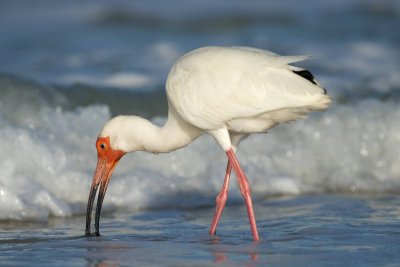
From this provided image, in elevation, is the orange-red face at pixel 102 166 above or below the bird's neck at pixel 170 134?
below

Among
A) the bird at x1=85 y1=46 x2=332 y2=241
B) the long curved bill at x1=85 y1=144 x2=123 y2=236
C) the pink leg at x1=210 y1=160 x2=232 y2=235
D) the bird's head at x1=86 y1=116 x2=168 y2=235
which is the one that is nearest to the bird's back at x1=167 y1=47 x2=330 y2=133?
the bird at x1=85 y1=46 x2=332 y2=241

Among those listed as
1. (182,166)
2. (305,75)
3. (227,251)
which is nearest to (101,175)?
(227,251)

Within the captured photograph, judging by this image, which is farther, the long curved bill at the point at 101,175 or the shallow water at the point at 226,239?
the long curved bill at the point at 101,175

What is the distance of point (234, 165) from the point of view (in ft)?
32.8

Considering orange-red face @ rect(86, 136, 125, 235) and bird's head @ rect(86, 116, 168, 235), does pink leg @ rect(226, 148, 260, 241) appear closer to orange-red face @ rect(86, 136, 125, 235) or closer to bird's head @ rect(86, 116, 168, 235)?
bird's head @ rect(86, 116, 168, 235)

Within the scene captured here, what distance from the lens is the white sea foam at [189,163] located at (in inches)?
463

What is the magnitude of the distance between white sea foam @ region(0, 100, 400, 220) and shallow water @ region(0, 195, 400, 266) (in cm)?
50

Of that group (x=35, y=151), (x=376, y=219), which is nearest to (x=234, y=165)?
(x=376, y=219)

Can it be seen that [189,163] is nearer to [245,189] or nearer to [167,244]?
[245,189]

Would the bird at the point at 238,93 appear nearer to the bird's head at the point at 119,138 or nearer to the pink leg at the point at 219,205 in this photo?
the pink leg at the point at 219,205

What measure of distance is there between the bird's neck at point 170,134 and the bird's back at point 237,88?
365 mm

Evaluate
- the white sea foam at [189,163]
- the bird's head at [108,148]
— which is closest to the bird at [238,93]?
the bird's head at [108,148]

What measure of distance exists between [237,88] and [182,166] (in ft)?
11.7

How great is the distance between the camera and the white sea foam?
463 inches
